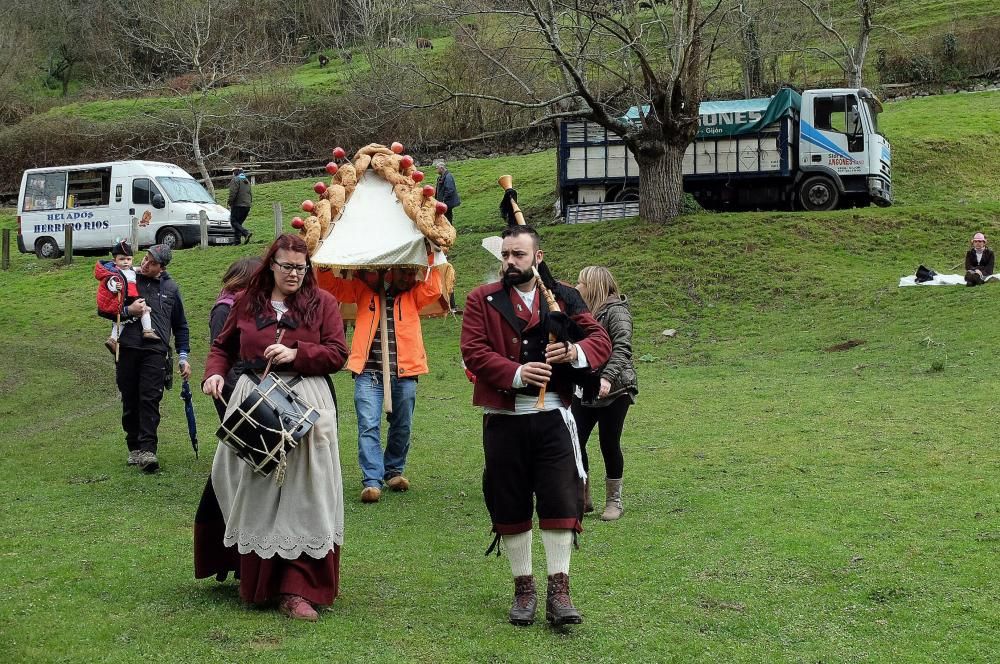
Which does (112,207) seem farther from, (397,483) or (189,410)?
(397,483)

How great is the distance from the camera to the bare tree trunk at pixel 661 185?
25.3 m

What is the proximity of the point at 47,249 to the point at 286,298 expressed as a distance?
28165 mm

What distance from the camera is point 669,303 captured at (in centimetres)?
2188

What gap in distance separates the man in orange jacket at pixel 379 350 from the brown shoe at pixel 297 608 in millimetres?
3428

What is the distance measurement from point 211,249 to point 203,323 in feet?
24.4

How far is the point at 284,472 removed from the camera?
639cm

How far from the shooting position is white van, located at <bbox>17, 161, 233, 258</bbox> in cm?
3131

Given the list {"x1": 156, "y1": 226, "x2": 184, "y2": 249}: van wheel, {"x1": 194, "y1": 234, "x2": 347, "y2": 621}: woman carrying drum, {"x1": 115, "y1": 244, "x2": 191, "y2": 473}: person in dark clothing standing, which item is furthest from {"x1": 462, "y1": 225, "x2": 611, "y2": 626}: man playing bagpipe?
{"x1": 156, "y1": 226, "x2": 184, "y2": 249}: van wheel

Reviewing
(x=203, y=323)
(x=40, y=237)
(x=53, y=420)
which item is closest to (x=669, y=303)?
(x=203, y=323)

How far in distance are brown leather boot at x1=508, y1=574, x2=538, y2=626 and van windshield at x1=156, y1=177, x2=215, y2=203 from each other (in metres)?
26.9

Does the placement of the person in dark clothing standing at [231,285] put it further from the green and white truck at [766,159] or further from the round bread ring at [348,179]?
the green and white truck at [766,159]

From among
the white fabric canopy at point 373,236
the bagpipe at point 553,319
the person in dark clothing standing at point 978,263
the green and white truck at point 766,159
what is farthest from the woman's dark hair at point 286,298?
the green and white truck at point 766,159

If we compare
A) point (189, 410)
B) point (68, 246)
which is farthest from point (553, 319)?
point (68, 246)

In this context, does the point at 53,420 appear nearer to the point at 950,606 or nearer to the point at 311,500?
the point at 311,500
